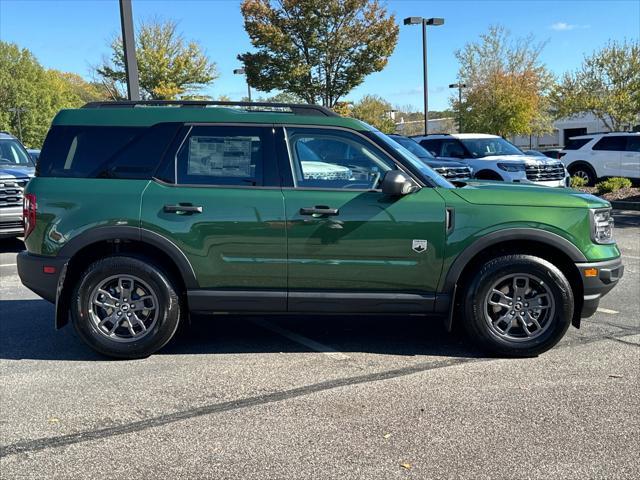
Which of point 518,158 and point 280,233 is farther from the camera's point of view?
point 518,158

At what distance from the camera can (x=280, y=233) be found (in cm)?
451

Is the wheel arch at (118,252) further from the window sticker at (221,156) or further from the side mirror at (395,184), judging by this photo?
the side mirror at (395,184)

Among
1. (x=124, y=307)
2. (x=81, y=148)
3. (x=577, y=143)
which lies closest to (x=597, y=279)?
(x=124, y=307)

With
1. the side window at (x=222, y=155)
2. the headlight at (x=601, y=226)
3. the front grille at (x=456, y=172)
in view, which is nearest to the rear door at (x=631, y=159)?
the front grille at (x=456, y=172)

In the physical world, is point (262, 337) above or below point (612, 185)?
below

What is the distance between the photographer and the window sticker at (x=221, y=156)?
15.3 ft

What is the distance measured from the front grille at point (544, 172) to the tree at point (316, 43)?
1125cm

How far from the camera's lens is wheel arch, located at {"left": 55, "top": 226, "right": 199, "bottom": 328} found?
4.56m

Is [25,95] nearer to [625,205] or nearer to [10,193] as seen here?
[10,193]

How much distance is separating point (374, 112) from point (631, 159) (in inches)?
1407

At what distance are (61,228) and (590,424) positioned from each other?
391cm

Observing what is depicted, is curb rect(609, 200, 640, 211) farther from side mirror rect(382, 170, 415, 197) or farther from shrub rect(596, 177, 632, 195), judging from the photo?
side mirror rect(382, 170, 415, 197)

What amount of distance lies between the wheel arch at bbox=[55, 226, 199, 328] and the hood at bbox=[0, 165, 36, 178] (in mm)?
5759

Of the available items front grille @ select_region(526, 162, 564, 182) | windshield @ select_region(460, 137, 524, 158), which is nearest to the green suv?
front grille @ select_region(526, 162, 564, 182)
